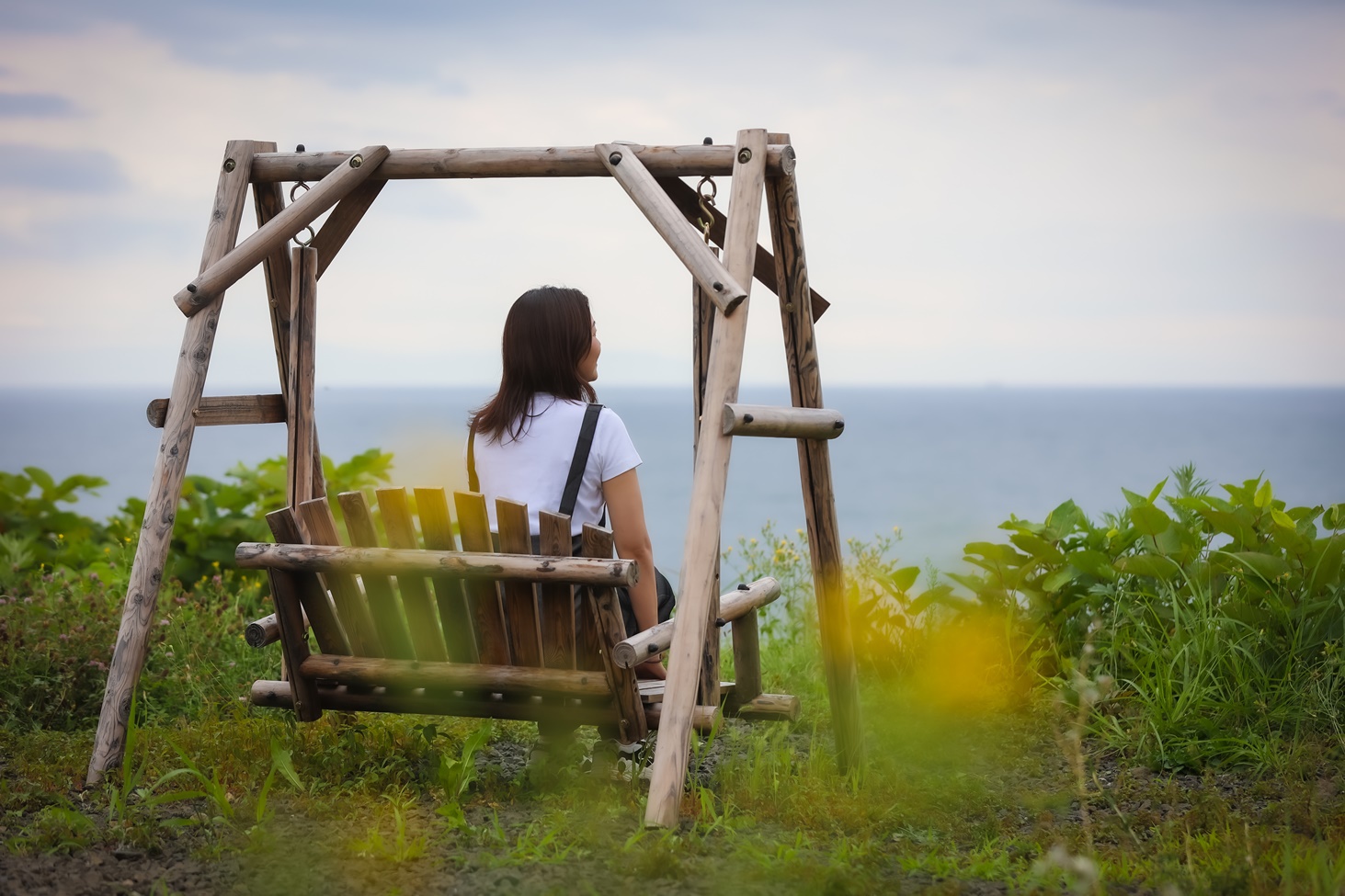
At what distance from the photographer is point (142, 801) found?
11.4 ft

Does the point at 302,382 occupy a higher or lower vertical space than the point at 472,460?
higher

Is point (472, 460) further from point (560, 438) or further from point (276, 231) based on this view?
point (276, 231)

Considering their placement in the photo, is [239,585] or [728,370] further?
[239,585]

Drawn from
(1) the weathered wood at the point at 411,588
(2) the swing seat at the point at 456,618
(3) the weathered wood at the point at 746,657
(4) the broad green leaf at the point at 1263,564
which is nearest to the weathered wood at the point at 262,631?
(2) the swing seat at the point at 456,618

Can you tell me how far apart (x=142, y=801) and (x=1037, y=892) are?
8.54ft

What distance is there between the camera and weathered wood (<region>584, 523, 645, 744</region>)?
3301 mm

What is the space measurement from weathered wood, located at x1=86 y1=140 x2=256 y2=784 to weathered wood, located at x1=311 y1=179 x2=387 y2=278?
0.33 meters

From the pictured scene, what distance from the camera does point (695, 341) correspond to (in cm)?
394

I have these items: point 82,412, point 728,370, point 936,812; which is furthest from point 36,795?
point 82,412

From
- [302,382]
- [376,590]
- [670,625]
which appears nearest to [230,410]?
[302,382]

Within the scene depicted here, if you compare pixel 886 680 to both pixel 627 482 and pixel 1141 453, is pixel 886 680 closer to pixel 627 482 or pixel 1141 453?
pixel 627 482

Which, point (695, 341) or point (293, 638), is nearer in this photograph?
point (293, 638)

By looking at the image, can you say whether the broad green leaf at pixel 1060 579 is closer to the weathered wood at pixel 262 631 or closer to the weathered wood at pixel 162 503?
the weathered wood at pixel 262 631

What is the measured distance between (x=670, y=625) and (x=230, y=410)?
1.89 metres
